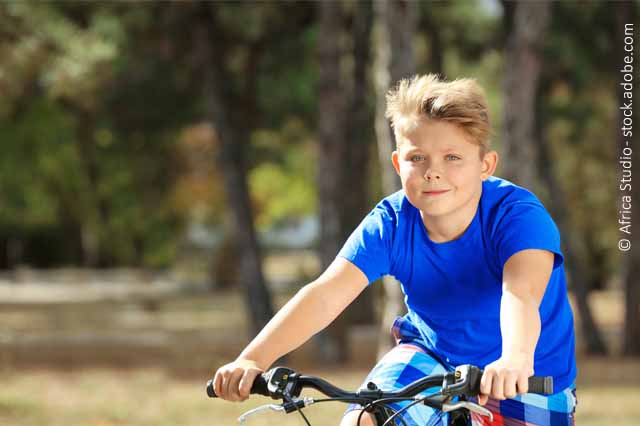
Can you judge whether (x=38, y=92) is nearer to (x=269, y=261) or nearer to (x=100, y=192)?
(x=100, y=192)

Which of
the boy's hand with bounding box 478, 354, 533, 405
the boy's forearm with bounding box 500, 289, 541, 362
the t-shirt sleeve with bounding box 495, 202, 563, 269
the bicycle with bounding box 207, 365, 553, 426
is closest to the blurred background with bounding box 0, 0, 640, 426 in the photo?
→ the t-shirt sleeve with bounding box 495, 202, 563, 269

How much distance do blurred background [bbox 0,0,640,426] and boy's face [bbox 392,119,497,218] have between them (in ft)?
23.4

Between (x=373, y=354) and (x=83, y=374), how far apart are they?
14.9 feet

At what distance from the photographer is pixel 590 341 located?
16734 millimetres

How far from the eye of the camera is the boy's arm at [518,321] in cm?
261

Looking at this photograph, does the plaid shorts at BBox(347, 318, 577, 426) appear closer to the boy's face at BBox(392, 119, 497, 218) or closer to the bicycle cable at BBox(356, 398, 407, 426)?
the bicycle cable at BBox(356, 398, 407, 426)

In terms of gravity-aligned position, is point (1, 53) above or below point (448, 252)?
above

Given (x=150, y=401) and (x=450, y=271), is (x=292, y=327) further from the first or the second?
(x=150, y=401)

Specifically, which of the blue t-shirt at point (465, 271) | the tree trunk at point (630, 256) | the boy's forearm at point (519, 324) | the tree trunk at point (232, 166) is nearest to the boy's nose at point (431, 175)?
the blue t-shirt at point (465, 271)

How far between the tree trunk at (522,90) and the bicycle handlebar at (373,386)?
394 inches

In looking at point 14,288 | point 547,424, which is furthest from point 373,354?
point 14,288

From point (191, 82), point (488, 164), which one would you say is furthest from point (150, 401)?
point (488, 164)

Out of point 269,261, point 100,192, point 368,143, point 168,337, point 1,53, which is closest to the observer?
point 1,53

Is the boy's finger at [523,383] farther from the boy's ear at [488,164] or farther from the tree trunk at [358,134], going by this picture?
the tree trunk at [358,134]
